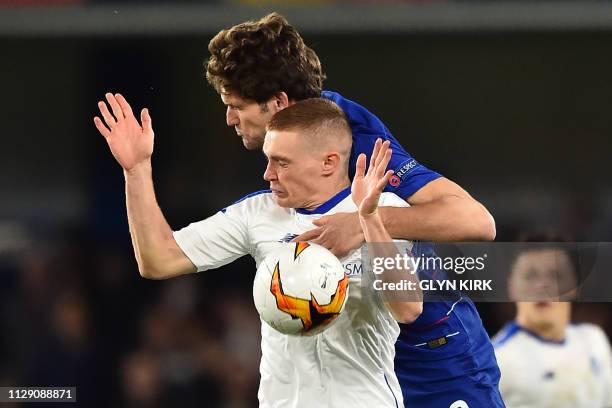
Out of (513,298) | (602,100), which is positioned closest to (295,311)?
(513,298)

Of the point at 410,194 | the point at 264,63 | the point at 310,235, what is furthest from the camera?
the point at 264,63

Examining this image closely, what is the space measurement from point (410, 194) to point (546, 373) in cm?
111

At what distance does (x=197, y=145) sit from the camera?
4387 mm

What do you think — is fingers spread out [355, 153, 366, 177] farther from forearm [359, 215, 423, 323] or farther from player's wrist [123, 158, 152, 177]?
player's wrist [123, 158, 152, 177]

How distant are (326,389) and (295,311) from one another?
0.16 metres

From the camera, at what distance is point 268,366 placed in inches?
69.6

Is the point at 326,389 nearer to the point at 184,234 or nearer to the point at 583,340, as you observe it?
the point at 184,234

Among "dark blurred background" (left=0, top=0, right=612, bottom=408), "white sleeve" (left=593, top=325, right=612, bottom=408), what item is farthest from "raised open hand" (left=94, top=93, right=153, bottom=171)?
"white sleeve" (left=593, top=325, right=612, bottom=408)

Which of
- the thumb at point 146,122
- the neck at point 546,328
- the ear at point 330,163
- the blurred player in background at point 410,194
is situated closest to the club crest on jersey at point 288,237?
the ear at point 330,163

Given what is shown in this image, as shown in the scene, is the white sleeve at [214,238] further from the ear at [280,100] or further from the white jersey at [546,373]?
the white jersey at [546,373]

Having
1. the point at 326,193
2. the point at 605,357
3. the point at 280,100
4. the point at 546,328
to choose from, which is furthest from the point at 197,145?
the point at 326,193

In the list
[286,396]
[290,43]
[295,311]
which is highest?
[290,43]

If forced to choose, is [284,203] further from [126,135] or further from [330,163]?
[126,135]

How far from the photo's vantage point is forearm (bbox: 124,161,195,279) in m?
1.86
